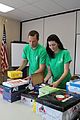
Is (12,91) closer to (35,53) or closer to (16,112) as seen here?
(16,112)

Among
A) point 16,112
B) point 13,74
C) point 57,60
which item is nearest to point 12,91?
point 16,112

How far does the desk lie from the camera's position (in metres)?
1.03

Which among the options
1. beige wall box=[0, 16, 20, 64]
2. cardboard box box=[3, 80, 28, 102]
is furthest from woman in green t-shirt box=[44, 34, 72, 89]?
beige wall box=[0, 16, 20, 64]

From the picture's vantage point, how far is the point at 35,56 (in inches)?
80.7

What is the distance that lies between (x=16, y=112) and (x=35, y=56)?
1.05m

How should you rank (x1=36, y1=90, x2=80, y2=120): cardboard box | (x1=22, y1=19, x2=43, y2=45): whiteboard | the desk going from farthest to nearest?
(x1=22, y1=19, x2=43, y2=45): whiteboard → the desk → (x1=36, y1=90, x2=80, y2=120): cardboard box

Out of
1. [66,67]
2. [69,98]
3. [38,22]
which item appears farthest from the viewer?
[38,22]

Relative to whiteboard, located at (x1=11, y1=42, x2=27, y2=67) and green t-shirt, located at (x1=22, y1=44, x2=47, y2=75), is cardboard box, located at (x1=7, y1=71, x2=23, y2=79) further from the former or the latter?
whiteboard, located at (x1=11, y1=42, x2=27, y2=67)

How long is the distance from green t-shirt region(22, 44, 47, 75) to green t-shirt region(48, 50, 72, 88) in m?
0.14

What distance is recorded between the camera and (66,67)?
177 centimetres

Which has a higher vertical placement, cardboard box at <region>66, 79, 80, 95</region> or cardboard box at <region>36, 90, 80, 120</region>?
cardboard box at <region>66, 79, 80, 95</region>

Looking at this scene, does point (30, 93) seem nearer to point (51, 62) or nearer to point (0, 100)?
point (0, 100)

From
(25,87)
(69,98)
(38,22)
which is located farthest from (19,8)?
(69,98)

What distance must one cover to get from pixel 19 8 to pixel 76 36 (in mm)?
1770
